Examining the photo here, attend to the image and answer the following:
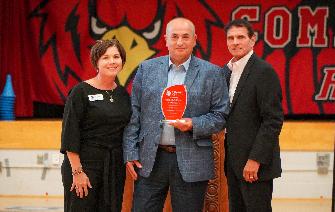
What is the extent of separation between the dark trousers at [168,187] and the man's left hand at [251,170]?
0.25 metres

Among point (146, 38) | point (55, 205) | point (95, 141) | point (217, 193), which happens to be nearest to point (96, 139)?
point (95, 141)

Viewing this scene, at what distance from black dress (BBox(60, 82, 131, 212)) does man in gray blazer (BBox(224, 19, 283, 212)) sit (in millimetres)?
666

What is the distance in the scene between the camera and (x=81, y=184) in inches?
113

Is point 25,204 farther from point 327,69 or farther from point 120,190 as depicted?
point 327,69

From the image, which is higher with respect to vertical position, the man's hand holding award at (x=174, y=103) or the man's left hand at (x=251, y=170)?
the man's hand holding award at (x=174, y=103)

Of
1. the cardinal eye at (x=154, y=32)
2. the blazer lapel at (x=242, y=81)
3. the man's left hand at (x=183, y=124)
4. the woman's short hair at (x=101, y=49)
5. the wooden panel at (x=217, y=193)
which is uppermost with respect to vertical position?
the cardinal eye at (x=154, y=32)

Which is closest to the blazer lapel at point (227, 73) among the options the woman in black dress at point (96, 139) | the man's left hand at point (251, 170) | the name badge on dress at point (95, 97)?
the man's left hand at point (251, 170)

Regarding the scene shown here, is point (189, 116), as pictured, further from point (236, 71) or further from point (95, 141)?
point (95, 141)

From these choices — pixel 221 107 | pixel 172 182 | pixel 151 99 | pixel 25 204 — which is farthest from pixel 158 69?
pixel 25 204

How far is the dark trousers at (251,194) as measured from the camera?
2939mm

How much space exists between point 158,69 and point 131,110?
0.98ft

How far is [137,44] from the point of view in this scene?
20.2 feet

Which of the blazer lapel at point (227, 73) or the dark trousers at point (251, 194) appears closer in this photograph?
the dark trousers at point (251, 194)

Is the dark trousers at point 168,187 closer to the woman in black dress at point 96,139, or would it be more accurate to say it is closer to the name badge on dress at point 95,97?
the woman in black dress at point 96,139
